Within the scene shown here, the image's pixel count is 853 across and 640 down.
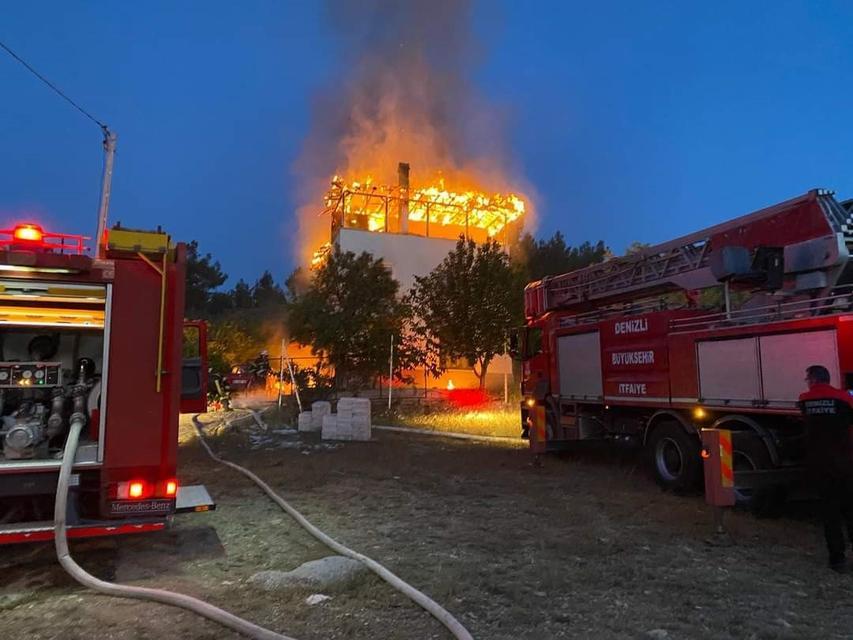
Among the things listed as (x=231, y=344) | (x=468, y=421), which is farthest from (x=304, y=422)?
(x=231, y=344)

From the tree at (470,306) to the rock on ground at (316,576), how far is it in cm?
1621

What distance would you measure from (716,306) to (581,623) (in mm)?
5089

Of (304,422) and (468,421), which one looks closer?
(304,422)

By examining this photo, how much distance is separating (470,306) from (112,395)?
1680cm

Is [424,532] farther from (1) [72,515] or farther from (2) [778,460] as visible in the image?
(2) [778,460]

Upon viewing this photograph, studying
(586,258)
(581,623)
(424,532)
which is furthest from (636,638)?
(586,258)

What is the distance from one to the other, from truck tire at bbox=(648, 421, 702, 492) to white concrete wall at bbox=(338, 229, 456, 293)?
18580mm

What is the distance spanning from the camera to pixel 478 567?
489 centimetres

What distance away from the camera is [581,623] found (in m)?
3.84

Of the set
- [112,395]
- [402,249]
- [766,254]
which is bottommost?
[112,395]

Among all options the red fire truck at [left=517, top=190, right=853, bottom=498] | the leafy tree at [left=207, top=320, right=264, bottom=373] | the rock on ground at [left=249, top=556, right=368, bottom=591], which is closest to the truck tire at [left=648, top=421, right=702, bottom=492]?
the red fire truck at [left=517, top=190, right=853, bottom=498]

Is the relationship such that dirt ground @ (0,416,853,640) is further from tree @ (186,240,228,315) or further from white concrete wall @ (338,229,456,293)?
tree @ (186,240,228,315)

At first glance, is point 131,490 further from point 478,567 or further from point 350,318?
point 350,318

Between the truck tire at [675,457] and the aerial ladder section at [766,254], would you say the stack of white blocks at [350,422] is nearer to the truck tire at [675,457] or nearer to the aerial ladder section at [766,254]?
the aerial ladder section at [766,254]
